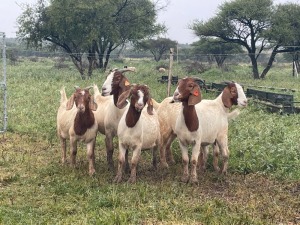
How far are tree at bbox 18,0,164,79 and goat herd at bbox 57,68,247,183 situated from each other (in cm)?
1879

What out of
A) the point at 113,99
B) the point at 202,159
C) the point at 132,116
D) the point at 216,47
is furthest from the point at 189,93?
the point at 216,47

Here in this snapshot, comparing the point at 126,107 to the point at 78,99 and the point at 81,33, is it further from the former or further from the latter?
the point at 81,33

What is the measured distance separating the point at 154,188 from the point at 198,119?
1.57 meters

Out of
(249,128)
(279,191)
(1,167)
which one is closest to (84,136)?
(1,167)

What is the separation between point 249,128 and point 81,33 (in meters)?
21.3

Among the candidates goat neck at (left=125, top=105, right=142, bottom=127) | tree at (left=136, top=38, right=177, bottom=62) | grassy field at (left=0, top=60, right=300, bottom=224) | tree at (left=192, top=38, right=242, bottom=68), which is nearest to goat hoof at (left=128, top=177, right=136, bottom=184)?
grassy field at (left=0, top=60, right=300, bottom=224)

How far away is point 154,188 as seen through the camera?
22.5 ft

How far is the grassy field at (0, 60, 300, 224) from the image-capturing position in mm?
5594

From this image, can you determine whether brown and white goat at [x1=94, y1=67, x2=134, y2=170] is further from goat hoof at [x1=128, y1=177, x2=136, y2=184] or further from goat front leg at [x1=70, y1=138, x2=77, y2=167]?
goat hoof at [x1=128, y1=177, x2=136, y2=184]

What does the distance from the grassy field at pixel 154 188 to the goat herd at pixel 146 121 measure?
0.42 m

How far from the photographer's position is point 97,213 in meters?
5.63

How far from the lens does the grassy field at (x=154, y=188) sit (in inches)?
220

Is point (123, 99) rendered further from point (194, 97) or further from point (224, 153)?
point (224, 153)

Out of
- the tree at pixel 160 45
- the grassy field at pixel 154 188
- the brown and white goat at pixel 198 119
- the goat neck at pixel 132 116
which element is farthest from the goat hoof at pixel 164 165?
the tree at pixel 160 45
